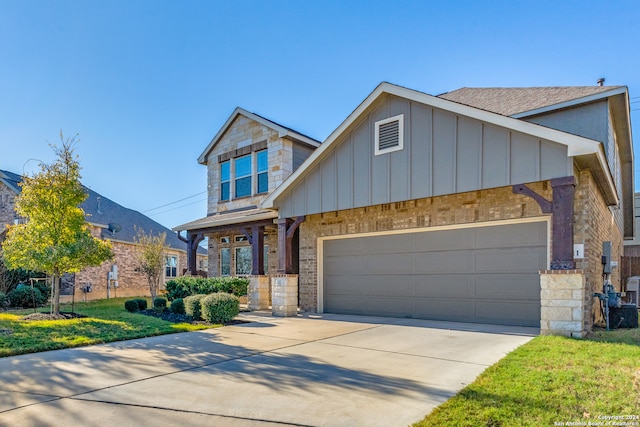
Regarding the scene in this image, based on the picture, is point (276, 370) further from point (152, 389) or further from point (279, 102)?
point (279, 102)

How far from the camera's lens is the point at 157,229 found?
27.2m

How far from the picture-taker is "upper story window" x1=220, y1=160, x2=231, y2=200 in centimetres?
1695

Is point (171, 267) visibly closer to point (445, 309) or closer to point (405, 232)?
point (405, 232)

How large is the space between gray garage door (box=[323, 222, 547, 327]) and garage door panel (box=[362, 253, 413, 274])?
19 millimetres

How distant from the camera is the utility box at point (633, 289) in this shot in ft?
50.2

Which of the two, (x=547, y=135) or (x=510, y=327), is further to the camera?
(x=510, y=327)

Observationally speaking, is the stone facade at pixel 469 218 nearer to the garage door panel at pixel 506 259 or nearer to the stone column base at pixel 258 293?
the garage door panel at pixel 506 259

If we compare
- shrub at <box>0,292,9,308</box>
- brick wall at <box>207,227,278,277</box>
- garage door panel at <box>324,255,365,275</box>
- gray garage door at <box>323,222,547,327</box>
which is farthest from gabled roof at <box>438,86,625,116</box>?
shrub at <box>0,292,9,308</box>

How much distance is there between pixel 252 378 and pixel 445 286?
656cm

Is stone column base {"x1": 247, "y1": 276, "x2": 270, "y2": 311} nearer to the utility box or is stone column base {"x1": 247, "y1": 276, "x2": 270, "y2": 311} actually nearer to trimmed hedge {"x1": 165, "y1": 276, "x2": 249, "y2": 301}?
trimmed hedge {"x1": 165, "y1": 276, "x2": 249, "y2": 301}

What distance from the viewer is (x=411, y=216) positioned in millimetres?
10898

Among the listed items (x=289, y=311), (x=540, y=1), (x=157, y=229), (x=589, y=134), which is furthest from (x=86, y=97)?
(x=589, y=134)

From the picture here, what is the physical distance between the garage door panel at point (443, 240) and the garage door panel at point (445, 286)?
2.29 feet

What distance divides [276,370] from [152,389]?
5.04 feet
